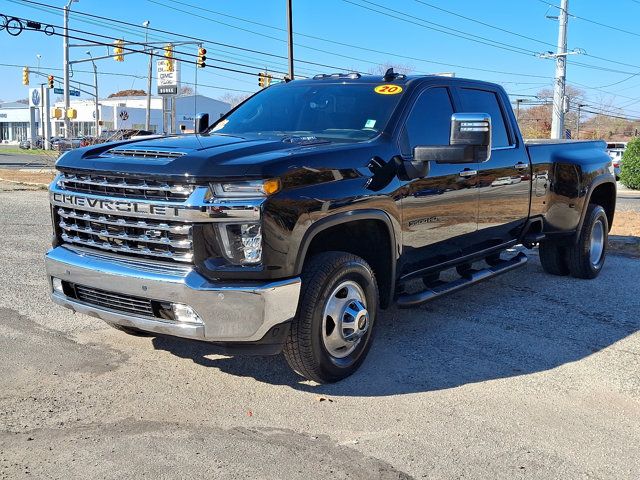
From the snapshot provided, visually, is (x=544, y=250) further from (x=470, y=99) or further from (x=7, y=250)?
(x=7, y=250)

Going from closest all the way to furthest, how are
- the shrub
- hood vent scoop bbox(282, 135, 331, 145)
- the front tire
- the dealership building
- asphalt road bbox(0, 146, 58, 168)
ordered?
hood vent scoop bbox(282, 135, 331, 145), the front tire, the shrub, asphalt road bbox(0, 146, 58, 168), the dealership building

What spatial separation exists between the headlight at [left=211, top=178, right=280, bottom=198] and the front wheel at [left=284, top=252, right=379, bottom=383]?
1.90 ft

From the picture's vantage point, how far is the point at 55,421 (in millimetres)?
3701

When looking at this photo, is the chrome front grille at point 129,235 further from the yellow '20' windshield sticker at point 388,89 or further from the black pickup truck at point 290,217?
the yellow '20' windshield sticker at point 388,89

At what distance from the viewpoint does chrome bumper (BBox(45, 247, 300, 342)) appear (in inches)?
145

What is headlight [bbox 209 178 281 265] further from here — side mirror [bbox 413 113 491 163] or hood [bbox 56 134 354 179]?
side mirror [bbox 413 113 491 163]

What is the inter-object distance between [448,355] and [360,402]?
1110 mm

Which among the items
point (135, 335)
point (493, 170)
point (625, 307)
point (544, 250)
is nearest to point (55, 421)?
point (135, 335)

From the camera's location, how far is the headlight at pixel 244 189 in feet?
12.2

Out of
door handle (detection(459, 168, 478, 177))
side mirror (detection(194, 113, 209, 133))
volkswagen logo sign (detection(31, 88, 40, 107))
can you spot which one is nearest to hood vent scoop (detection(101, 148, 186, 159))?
side mirror (detection(194, 113, 209, 133))

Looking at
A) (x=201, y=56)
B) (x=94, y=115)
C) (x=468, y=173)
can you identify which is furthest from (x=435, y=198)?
(x=94, y=115)

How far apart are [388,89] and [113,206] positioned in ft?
7.63

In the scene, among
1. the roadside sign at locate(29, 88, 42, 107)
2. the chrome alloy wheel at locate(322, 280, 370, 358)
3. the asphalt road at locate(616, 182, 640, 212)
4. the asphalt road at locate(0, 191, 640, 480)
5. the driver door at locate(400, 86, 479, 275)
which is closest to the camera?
the asphalt road at locate(0, 191, 640, 480)

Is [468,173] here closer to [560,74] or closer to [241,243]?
[241,243]
